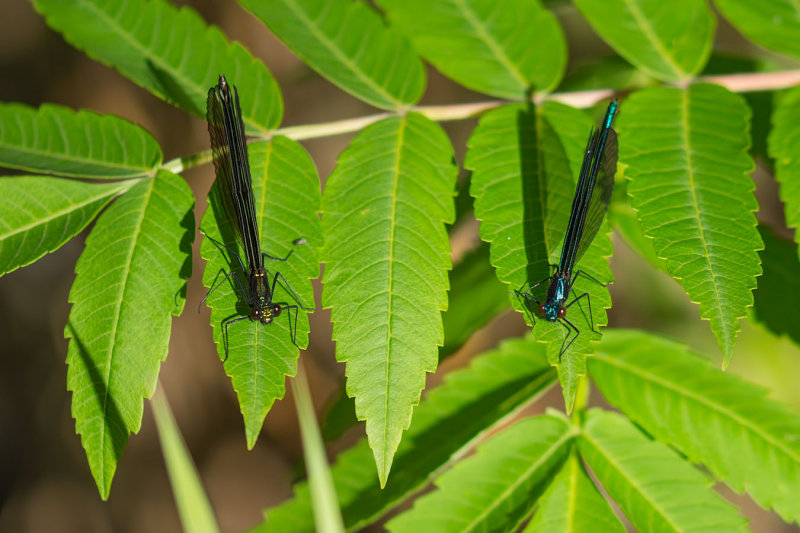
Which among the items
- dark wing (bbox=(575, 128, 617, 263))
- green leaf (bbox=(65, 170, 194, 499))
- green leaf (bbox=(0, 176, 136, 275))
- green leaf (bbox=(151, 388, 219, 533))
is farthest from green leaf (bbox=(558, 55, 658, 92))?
green leaf (bbox=(151, 388, 219, 533))

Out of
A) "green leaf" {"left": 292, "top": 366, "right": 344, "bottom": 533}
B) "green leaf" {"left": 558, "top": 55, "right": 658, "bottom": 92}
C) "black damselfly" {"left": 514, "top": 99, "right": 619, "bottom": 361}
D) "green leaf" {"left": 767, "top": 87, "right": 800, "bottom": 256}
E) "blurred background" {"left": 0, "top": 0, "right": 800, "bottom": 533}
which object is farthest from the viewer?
"blurred background" {"left": 0, "top": 0, "right": 800, "bottom": 533}

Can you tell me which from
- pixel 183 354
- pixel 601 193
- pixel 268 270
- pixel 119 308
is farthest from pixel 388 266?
pixel 183 354

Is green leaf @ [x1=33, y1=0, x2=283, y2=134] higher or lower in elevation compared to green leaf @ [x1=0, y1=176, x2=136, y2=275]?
higher

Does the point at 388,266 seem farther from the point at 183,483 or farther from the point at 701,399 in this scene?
the point at 701,399

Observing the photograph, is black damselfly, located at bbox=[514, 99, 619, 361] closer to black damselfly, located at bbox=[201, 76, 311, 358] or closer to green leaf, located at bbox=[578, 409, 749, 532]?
green leaf, located at bbox=[578, 409, 749, 532]

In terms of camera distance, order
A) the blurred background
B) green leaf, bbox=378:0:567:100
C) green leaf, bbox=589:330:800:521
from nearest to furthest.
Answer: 1. green leaf, bbox=589:330:800:521
2. green leaf, bbox=378:0:567:100
3. the blurred background

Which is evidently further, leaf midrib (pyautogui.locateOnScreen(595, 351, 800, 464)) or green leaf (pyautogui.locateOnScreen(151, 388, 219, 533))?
leaf midrib (pyautogui.locateOnScreen(595, 351, 800, 464))
